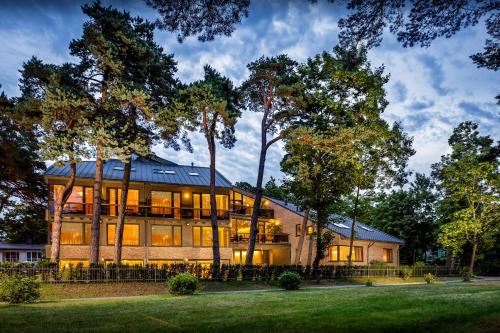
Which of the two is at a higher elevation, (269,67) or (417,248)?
(269,67)

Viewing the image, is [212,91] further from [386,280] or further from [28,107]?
[386,280]

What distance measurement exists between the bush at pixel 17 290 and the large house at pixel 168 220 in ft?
54.9

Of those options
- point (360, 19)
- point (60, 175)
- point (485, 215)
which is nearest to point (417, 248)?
point (485, 215)

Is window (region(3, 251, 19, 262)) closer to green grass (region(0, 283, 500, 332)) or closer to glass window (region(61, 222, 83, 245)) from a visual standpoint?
glass window (region(61, 222, 83, 245))

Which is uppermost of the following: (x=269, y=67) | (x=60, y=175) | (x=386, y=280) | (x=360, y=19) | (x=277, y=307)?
(x=269, y=67)

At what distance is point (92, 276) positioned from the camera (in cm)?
2231

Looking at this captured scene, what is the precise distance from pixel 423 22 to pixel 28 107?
20.7m

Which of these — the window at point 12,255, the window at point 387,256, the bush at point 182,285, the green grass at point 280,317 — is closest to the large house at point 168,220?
the window at point 387,256

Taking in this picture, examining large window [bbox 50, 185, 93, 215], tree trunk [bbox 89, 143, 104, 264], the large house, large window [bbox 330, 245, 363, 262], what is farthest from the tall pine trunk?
large window [bbox 330, 245, 363, 262]

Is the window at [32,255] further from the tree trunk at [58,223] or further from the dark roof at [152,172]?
the tree trunk at [58,223]

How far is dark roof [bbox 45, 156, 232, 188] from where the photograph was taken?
3488 centimetres

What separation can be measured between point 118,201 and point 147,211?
2498mm

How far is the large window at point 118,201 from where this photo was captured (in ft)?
117

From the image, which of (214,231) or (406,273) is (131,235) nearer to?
(214,231)
